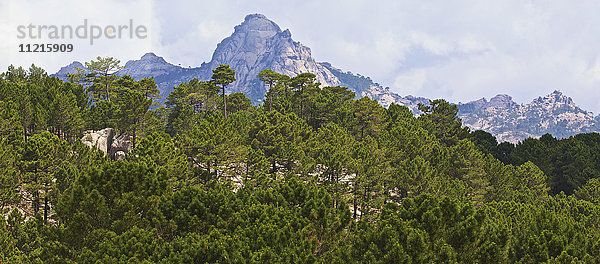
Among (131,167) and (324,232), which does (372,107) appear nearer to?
(324,232)

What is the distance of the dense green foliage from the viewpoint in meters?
12.7

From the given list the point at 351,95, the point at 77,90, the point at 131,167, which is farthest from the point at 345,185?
the point at 351,95

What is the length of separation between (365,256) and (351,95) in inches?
2135

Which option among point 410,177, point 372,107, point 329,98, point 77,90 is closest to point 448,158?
point 410,177

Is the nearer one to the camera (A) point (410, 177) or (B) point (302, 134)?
(A) point (410, 177)

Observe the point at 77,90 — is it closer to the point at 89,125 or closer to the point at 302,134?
the point at 89,125

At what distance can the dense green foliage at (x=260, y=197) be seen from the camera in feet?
41.6

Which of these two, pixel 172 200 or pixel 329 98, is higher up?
pixel 329 98

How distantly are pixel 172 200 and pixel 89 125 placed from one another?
29.0m

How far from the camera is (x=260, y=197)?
58.0 feet

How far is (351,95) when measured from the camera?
64188 millimetres

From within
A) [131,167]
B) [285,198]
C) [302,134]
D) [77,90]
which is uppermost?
[77,90]

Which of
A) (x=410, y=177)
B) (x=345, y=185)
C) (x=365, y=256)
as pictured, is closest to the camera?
(x=365, y=256)

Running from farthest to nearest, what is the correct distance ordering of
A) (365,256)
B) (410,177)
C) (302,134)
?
(302,134)
(410,177)
(365,256)
